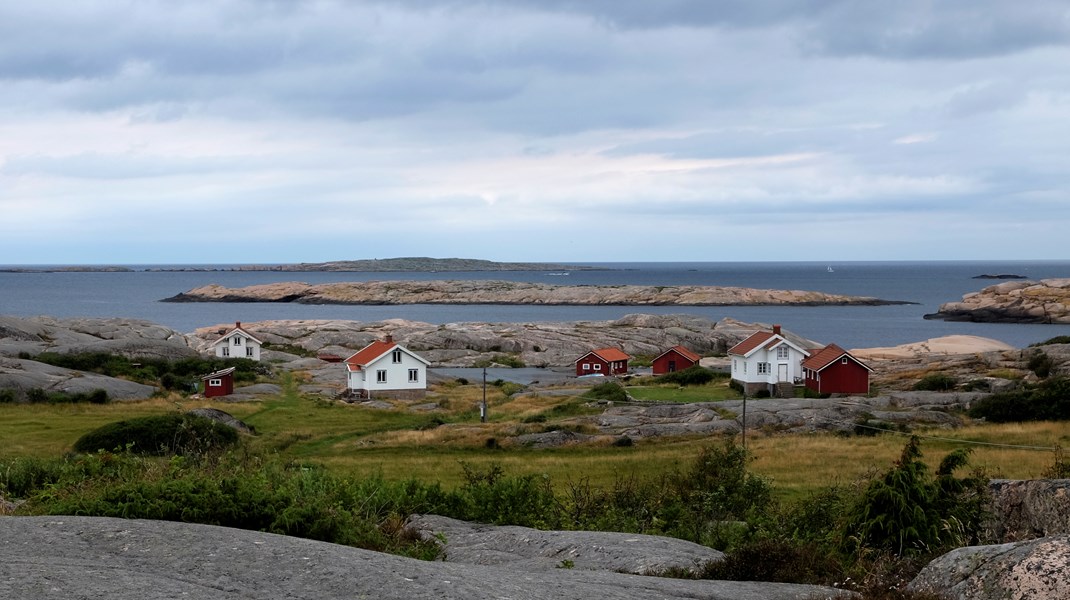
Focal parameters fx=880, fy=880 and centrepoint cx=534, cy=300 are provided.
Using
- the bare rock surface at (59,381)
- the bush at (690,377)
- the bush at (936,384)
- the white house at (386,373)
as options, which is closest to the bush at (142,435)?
the bare rock surface at (59,381)

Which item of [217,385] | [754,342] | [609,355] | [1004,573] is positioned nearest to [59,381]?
[217,385]

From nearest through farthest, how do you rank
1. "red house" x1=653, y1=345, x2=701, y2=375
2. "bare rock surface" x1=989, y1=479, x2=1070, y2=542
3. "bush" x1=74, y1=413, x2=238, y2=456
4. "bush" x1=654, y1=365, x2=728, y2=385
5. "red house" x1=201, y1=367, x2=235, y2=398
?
"bare rock surface" x1=989, y1=479, x2=1070, y2=542 < "bush" x1=74, y1=413, x2=238, y2=456 < "red house" x1=201, y1=367, x2=235, y2=398 < "bush" x1=654, y1=365, x2=728, y2=385 < "red house" x1=653, y1=345, x2=701, y2=375

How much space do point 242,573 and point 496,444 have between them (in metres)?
34.2

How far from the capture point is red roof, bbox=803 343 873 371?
63.7 metres

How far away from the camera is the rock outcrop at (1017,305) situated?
548 ft

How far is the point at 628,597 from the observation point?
8.65 metres

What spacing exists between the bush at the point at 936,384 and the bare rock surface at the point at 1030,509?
183 ft

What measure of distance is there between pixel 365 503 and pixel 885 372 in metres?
73.6

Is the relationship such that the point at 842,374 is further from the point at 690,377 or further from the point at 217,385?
the point at 217,385

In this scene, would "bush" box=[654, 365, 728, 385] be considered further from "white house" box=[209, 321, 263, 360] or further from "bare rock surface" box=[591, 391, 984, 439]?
"white house" box=[209, 321, 263, 360]

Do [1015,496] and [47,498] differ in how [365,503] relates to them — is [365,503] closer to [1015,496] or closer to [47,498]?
[47,498]

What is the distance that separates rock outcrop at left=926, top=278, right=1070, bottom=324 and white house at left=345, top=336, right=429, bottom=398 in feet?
456

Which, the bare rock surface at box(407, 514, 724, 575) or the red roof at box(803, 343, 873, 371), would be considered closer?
the bare rock surface at box(407, 514, 724, 575)

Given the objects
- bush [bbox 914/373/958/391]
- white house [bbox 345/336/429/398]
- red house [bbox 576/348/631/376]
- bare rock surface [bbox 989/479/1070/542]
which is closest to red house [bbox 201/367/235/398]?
white house [bbox 345/336/429/398]
